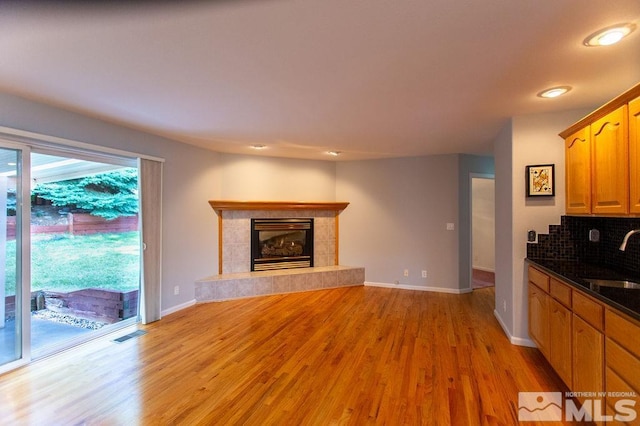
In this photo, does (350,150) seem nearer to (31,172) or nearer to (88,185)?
(88,185)

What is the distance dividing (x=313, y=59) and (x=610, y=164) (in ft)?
7.26

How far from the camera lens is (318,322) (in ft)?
12.4

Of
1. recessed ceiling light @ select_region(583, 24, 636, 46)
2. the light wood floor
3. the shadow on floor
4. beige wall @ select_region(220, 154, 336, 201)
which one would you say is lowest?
the light wood floor

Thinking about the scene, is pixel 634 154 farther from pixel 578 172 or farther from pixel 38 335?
pixel 38 335

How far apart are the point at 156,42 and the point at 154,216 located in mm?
2621

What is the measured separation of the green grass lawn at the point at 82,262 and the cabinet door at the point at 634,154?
467cm

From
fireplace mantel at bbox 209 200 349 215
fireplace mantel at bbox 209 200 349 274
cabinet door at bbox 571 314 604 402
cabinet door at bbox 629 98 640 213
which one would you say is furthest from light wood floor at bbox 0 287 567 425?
fireplace mantel at bbox 209 200 349 215

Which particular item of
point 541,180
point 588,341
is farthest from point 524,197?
point 588,341

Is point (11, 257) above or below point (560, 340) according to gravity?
above

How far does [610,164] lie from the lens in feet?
7.11

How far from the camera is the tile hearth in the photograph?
4.69m

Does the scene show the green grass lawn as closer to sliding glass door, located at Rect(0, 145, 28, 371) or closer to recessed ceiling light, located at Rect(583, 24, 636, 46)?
sliding glass door, located at Rect(0, 145, 28, 371)

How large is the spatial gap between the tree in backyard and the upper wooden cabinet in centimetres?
461

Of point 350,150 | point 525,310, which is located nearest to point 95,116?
point 350,150
